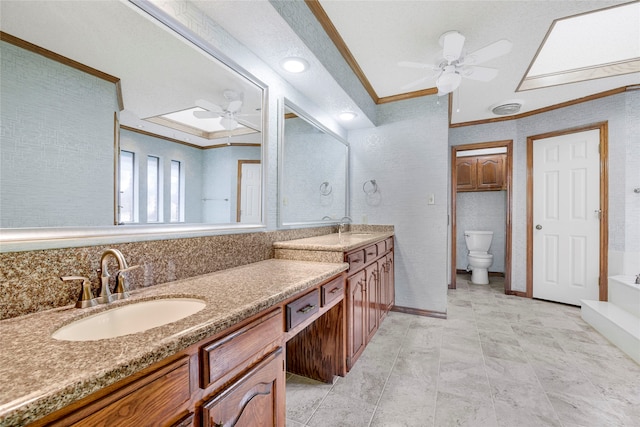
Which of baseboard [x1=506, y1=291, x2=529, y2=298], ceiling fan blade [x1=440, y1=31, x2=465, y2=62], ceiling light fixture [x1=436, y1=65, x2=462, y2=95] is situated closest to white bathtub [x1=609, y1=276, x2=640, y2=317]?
baseboard [x1=506, y1=291, x2=529, y2=298]

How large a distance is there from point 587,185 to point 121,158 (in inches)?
170

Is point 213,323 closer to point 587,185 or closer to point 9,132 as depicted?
point 9,132

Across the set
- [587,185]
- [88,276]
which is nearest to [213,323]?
[88,276]

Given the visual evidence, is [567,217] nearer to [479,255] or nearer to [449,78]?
[479,255]

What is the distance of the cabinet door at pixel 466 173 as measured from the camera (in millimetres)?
4688

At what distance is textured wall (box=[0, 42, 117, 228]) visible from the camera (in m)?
0.79

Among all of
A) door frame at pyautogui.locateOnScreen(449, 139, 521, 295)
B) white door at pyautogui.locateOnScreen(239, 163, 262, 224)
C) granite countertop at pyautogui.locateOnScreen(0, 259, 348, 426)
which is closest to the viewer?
granite countertop at pyautogui.locateOnScreen(0, 259, 348, 426)

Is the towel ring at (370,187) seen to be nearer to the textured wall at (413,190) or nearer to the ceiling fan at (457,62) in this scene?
the textured wall at (413,190)

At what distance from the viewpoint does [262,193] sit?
182 centimetres

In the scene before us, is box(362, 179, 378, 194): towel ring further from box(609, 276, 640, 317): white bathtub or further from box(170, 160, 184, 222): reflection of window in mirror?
box(609, 276, 640, 317): white bathtub

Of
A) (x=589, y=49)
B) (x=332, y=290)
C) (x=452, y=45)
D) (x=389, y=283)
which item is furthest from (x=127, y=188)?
(x=589, y=49)

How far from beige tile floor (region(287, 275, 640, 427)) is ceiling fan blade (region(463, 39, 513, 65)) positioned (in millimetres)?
2141

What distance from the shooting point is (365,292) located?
2129 millimetres

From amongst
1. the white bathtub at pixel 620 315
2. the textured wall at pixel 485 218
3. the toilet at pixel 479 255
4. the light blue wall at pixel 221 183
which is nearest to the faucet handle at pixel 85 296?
the light blue wall at pixel 221 183
